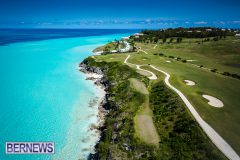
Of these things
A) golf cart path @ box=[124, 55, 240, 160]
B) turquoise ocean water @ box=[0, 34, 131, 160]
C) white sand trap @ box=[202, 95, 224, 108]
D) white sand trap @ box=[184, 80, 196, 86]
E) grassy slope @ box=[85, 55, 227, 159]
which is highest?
white sand trap @ box=[184, 80, 196, 86]

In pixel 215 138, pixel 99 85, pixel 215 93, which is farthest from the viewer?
pixel 99 85

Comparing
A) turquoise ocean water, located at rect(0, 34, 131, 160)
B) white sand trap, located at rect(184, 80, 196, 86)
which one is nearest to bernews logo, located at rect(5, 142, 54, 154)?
turquoise ocean water, located at rect(0, 34, 131, 160)

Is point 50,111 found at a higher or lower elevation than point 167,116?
lower

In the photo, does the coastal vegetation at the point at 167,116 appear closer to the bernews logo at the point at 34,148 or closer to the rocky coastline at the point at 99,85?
the rocky coastline at the point at 99,85

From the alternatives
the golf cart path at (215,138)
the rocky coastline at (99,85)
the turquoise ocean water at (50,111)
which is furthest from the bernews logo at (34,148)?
the golf cart path at (215,138)

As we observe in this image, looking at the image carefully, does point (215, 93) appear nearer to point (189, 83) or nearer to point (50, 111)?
point (189, 83)

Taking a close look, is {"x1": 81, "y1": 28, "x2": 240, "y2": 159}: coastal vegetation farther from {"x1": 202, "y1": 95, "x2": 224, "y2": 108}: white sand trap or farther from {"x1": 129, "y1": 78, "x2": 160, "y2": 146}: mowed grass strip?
{"x1": 202, "y1": 95, "x2": 224, "y2": 108}: white sand trap

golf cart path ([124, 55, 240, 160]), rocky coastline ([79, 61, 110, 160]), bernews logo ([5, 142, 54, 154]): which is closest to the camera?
bernews logo ([5, 142, 54, 154])

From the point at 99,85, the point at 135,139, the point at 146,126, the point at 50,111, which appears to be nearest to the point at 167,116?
the point at 146,126

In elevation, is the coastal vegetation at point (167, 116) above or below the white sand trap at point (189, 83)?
below

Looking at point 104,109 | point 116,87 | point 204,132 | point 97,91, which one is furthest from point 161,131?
point 97,91
